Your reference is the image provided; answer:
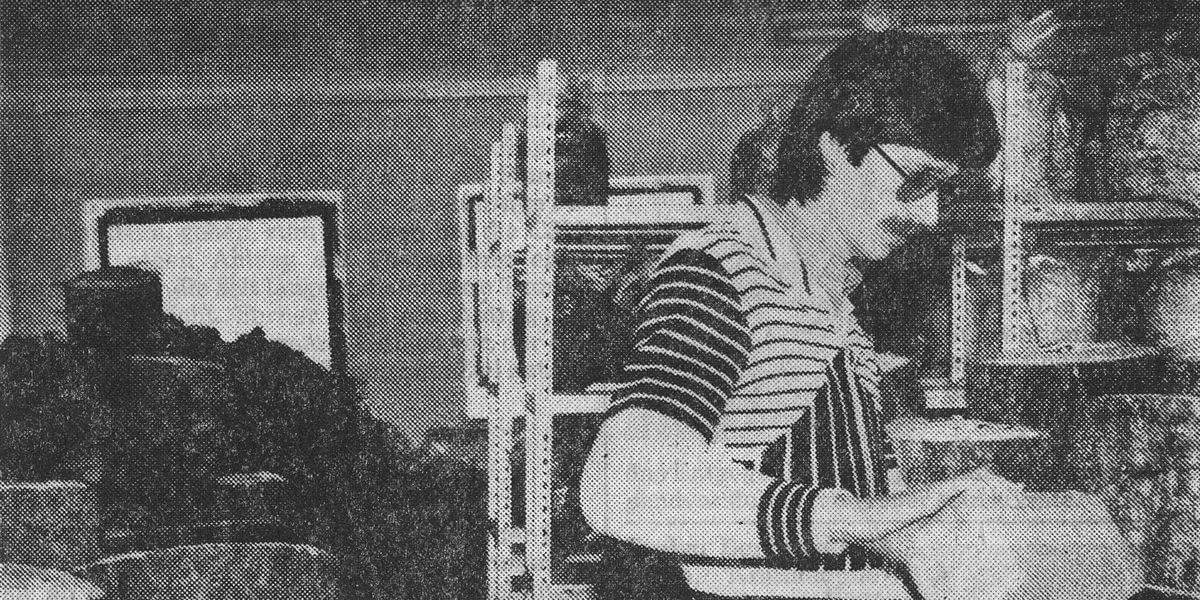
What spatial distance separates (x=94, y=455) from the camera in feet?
6.21

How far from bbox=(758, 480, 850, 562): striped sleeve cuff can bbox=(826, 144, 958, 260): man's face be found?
1.77ft

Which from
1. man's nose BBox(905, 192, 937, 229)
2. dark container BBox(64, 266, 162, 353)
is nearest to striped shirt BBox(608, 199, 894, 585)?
man's nose BBox(905, 192, 937, 229)

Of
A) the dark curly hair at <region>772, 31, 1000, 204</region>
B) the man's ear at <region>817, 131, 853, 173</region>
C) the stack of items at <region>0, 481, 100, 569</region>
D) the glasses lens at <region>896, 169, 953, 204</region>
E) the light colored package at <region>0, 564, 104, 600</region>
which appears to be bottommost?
the light colored package at <region>0, 564, 104, 600</region>

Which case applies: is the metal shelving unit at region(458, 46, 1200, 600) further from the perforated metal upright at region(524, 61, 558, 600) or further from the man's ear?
the man's ear

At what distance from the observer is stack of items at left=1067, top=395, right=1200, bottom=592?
204cm

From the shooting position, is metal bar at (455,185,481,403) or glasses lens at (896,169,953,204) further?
metal bar at (455,185,481,403)

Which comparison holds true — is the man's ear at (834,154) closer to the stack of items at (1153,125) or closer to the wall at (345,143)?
the wall at (345,143)

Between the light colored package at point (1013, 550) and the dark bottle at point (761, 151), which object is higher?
the dark bottle at point (761, 151)

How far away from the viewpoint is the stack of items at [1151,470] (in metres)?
2.04

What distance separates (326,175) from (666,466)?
115 cm

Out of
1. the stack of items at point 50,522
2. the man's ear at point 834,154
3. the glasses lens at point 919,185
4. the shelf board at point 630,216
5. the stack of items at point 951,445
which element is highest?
the man's ear at point 834,154

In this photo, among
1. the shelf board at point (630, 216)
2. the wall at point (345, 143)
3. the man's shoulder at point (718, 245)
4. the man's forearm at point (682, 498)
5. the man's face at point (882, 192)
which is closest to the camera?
the man's forearm at point (682, 498)

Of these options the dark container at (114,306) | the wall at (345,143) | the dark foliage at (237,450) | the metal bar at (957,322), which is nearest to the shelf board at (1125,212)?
the metal bar at (957,322)

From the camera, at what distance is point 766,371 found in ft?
4.78
